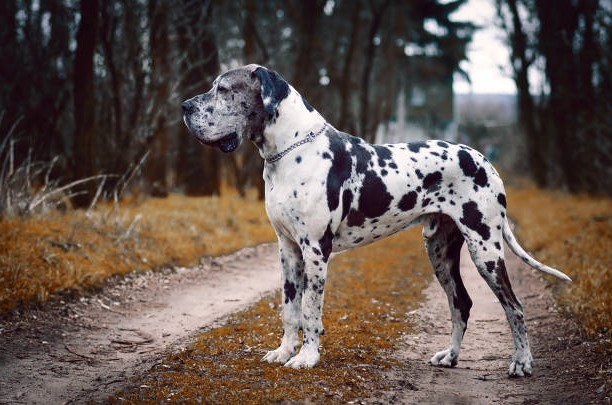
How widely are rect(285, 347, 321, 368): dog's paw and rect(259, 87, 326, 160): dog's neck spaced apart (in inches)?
60.3

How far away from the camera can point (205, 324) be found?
6441 millimetres

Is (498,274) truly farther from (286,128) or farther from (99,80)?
(99,80)

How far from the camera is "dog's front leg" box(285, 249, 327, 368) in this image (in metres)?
4.79

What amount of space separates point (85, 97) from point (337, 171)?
22.9 feet

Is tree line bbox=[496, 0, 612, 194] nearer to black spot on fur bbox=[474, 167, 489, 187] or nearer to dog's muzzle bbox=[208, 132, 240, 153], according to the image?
black spot on fur bbox=[474, 167, 489, 187]

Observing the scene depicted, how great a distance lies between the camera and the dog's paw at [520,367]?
4910mm

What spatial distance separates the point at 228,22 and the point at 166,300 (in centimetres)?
1599

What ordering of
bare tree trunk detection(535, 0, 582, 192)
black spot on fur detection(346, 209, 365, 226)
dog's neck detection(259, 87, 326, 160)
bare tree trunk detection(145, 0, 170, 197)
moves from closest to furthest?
dog's neck detection(259, 87, 326, 160), black spot on fur detection(346, 209, 365, 226), bare tree trunk detection(145, 0, 170, 197), bare tree trunk detection(535, 0, 582, 192)

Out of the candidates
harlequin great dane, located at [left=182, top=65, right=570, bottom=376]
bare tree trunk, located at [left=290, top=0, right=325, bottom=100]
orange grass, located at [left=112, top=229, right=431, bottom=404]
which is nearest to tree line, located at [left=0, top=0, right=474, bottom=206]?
bare tree trunk, located at [left=290, top=0, right=325, bottom=100]

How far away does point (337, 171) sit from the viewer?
4887mm

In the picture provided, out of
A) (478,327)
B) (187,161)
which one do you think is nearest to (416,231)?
(187,161)

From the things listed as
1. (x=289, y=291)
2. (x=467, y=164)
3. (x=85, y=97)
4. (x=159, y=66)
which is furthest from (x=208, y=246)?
(x=467, y=164)

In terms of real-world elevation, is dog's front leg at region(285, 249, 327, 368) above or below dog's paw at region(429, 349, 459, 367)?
above

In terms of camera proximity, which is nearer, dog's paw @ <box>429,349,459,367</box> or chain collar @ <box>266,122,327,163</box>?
chain collar @ <box>266,122,327,163</box>
